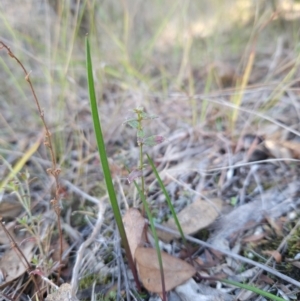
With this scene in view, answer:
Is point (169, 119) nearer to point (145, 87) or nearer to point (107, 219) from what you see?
point (145, 87)

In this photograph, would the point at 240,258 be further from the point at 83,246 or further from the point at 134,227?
the point at 83,246

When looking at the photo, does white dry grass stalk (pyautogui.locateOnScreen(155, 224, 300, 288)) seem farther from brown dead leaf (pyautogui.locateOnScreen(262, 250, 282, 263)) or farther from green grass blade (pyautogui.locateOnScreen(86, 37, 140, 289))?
green grass blade (pyautogui.locateOnScreen(86, 37, 140, 289))

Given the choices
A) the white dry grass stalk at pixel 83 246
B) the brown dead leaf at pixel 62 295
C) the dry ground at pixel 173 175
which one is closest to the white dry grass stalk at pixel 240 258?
the dry ground at pixel 173 175

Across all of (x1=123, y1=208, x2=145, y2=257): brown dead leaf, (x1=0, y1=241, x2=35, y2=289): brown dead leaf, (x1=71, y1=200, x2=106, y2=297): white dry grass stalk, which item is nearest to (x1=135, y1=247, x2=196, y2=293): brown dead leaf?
(x1=123, y1=208, x2=145, y2=257): brown dead leaf

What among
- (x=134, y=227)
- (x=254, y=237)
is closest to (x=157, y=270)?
(x=134, y=227)

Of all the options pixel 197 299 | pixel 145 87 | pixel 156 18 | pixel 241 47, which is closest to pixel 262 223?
pixel 197 299

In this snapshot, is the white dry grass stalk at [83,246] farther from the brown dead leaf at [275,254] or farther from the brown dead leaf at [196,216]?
the brown dead leaf at [275,254]

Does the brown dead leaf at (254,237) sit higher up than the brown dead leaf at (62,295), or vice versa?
the brown dead leaf at (62,295)
